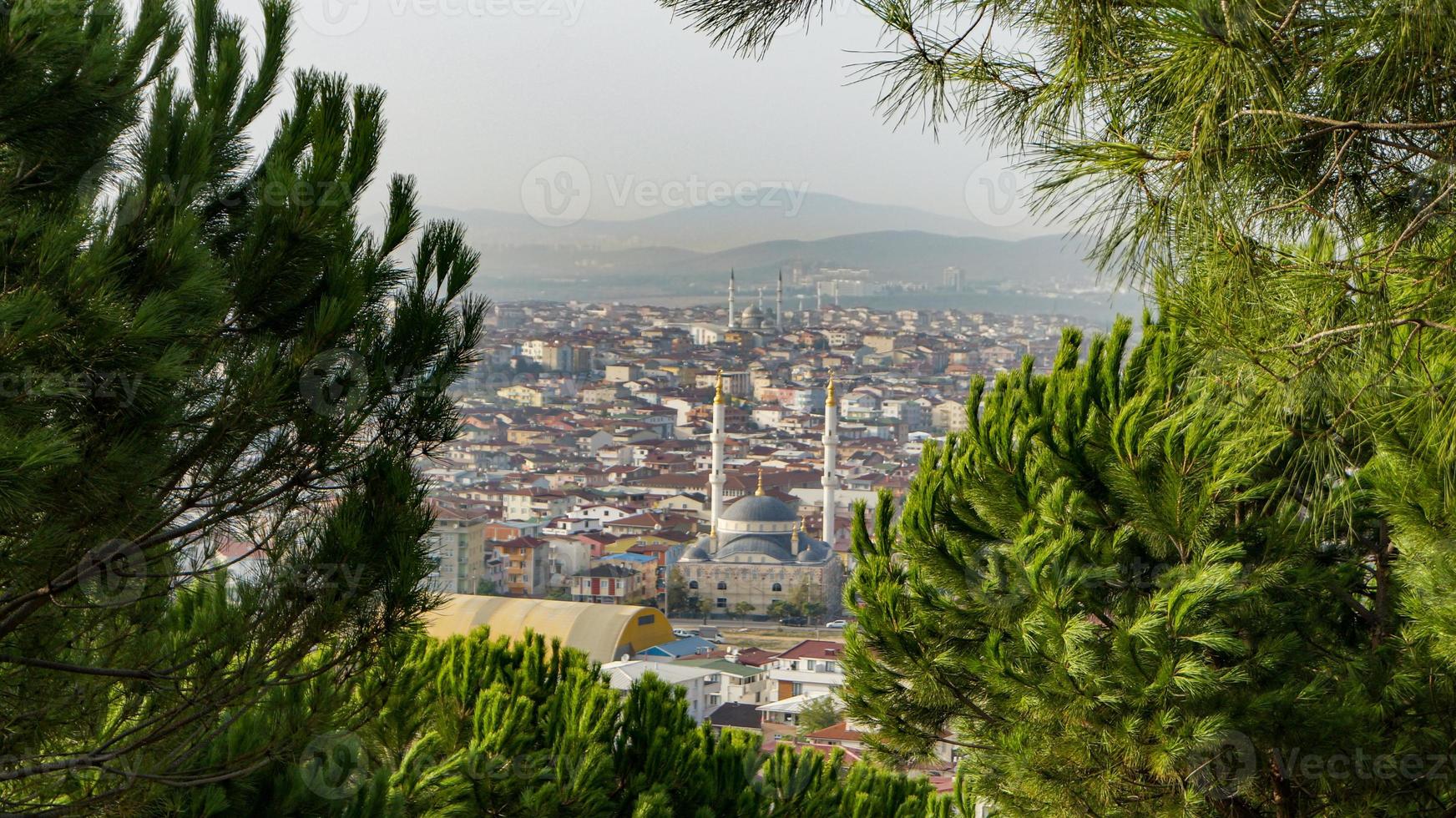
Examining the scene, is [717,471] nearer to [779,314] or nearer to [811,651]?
[811,651]

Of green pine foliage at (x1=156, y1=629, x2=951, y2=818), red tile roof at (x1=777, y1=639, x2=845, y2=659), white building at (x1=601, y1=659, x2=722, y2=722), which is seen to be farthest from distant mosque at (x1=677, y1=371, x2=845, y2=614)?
green pine foliage at (x1=156, y1=629, x2=951, y2=818)

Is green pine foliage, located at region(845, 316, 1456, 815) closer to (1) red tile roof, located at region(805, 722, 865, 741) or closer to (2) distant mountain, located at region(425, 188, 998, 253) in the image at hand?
(1) red tile roof, located at region(805, 722, 865, 741)

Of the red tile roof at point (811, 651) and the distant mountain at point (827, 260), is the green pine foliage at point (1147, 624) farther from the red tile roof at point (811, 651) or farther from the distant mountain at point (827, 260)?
the distant mountain at point (827, 260)

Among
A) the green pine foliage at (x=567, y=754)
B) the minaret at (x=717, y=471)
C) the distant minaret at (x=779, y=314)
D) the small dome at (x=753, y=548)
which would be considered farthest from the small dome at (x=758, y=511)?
the green pine foliage at (x=567, y=754)

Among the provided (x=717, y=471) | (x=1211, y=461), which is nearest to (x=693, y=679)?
(x=1211, y=461)

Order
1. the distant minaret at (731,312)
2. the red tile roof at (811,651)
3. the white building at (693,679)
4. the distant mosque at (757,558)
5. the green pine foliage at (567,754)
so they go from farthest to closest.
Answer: the distant minaret at (731,312) < the distant mosque at (757,558) < the red tile roof at (811,651) < the white building at (693,679) < the green pine foliage at (567,754)

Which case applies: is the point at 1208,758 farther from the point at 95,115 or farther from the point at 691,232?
the point at 691,232

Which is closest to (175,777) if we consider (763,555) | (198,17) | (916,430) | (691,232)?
(198,17)

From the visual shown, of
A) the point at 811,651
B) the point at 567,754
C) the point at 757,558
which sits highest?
the point at 567,754
